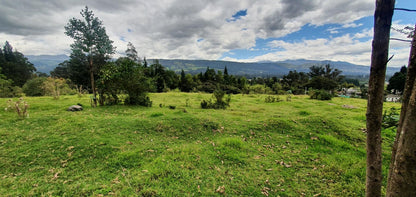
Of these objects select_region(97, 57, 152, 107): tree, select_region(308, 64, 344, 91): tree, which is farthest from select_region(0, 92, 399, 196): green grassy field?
select_region(308, 64, 344, 91): tree

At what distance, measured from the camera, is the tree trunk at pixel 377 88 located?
5.35 ft

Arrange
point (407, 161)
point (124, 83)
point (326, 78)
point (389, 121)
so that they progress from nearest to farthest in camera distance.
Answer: point (407, 161)
point (389, 121)
point (124, 83)
point (326, 78)

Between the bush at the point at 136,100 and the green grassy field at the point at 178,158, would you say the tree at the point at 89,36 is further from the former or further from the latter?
the green grassy field at the point at 178,158

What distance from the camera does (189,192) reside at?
310 centimetres

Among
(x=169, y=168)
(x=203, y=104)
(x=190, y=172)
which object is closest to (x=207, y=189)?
(x=190, y=172)

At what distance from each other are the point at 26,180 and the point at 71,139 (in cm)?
176

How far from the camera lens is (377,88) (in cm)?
175

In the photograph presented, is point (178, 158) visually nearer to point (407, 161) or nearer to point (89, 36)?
point (407, 161)

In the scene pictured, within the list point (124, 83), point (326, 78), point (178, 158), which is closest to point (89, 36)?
point (124, 83)

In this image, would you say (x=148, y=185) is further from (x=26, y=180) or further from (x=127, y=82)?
(x=127, y=82)

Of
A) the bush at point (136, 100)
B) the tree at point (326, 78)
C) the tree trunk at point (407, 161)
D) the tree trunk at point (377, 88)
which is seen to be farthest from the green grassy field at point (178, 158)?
the tree at point (326, 78)

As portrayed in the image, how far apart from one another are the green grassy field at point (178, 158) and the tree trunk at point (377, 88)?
158 centimetres

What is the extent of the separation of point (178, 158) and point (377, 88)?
4.13 m

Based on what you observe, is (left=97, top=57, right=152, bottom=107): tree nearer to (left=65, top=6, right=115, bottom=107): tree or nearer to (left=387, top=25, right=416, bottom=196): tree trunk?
(left=65, top=6, right=115, bottom=107): tree
